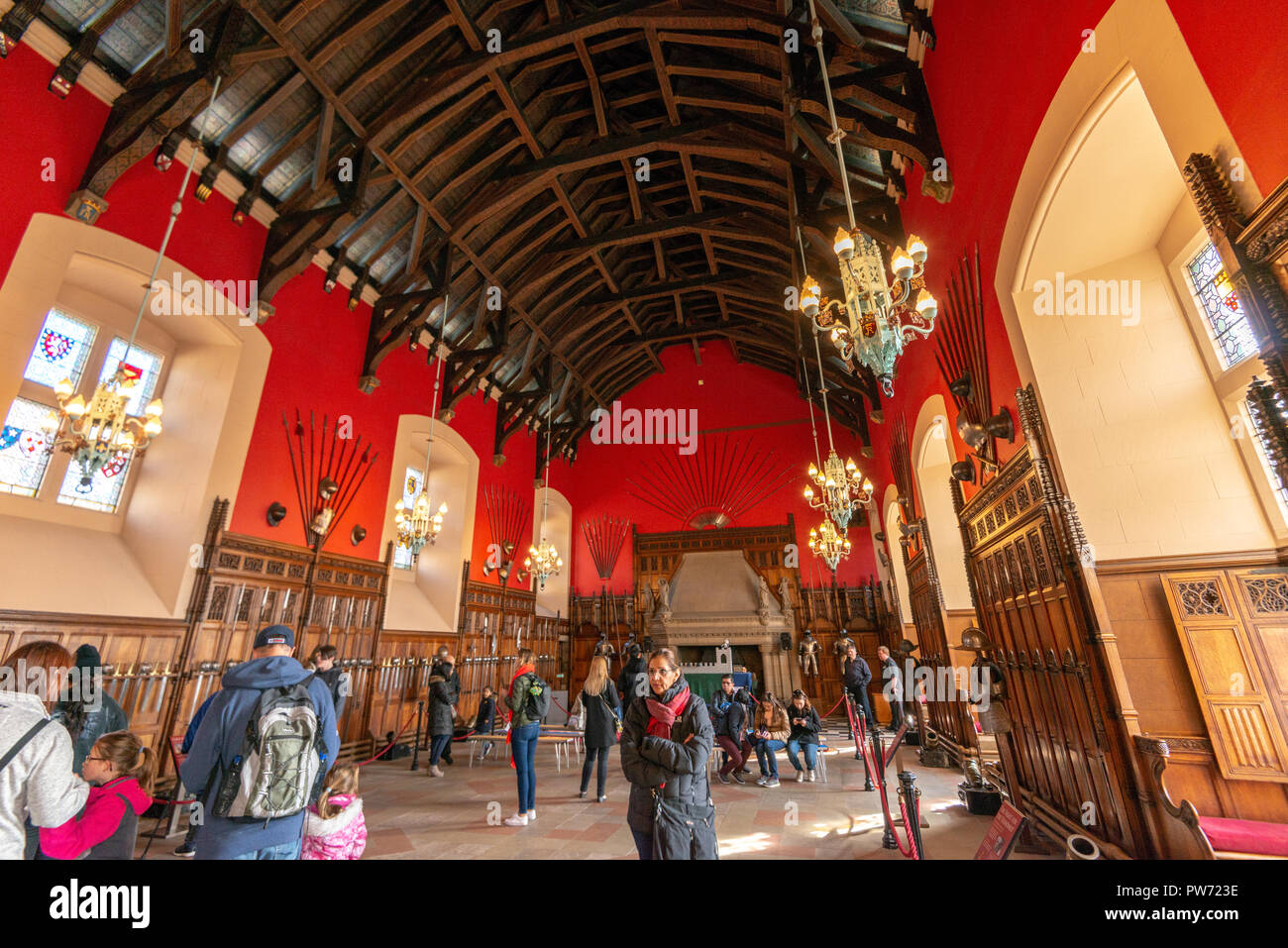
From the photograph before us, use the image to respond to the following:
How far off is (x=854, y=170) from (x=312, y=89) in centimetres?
616

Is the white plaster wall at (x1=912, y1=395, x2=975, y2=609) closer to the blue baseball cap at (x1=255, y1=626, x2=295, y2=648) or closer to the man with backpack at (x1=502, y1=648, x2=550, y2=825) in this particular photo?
the man with backpack at (x1=502, y1=648, x2=550, y2=825)

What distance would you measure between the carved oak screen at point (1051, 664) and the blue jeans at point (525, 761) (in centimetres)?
346

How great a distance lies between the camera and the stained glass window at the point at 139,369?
5191 millimetres

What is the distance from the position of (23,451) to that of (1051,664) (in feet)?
27.1

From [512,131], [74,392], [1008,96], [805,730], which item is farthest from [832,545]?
[74,392]

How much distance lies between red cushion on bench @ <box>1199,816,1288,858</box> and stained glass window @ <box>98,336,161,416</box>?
8.75 meters

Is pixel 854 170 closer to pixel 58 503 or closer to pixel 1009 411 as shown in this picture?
pixel 1009 411

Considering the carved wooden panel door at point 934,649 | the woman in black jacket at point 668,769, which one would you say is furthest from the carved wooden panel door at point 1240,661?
the carved wooden panel door at point 934,649

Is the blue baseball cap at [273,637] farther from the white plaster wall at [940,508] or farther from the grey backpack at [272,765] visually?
the white plaster wall at [940,508]

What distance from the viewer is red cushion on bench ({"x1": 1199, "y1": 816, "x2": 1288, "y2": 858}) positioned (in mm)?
2172

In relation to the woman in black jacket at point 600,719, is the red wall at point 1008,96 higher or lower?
higher

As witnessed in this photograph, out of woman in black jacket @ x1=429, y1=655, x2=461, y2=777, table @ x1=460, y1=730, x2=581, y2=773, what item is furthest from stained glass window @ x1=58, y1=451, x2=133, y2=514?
table @ x1=460, y1=730, x2=581, y2=773

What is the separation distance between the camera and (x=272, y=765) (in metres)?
1.68

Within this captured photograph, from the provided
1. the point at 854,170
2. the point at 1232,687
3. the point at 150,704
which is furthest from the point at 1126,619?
the point at 150,704
